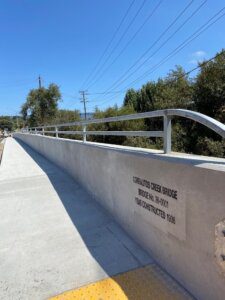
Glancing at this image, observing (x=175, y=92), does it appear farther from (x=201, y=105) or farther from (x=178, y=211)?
(x=178, y=211)

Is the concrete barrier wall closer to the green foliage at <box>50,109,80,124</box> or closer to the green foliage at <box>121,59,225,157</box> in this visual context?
the green foliage at <box>121,59,225,157</box>

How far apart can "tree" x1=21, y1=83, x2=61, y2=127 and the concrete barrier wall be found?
1696 inches

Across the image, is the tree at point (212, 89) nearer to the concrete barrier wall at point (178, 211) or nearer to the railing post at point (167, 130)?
the concrete barrier wall at point (178, 211)

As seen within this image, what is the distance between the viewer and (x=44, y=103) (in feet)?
154

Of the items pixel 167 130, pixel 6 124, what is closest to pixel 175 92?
pixel 167 130

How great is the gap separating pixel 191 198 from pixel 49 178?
241 inches

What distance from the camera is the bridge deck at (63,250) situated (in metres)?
3.11

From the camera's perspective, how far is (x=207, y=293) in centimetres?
263

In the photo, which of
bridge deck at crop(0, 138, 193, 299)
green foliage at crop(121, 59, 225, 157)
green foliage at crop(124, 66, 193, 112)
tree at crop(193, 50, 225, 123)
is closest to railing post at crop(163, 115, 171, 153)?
bridge deck at crop(0, 138, 193, 299)

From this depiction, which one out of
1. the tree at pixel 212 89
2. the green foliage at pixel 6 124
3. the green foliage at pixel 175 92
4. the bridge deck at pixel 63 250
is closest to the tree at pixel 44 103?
the green foliage at pixel 175 92

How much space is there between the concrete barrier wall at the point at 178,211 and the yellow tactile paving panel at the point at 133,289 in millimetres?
119

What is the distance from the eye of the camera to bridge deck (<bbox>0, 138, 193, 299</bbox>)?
3.11 meters

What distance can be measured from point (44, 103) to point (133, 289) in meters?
46.1

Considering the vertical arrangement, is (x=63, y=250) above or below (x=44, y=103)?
below
